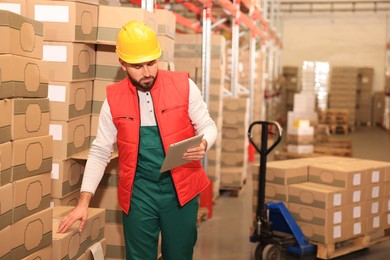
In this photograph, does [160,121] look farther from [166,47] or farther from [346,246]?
[346,246]

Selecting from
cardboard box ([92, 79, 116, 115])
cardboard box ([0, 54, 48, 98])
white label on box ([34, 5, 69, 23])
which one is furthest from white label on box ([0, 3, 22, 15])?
cardboard box ([0, 54, 48, 98])

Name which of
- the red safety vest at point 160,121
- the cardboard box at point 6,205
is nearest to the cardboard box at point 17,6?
the red safety vest at point 160,121

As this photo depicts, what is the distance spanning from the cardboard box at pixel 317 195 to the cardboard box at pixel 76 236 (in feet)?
7.35

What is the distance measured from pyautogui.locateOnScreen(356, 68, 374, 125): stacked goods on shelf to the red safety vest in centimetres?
1971

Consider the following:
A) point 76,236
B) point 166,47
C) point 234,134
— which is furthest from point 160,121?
point 234,134

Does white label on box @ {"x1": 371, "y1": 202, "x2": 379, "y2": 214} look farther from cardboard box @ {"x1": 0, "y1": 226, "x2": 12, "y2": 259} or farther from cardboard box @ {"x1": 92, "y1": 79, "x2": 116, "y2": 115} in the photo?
cardboard box @ {"x1": 0, "y1": 226, "x2": 12, "y2": 259}

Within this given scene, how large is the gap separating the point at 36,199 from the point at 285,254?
3182 millimetres

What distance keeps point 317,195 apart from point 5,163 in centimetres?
340

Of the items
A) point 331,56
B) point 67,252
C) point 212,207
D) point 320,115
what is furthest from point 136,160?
point 331,56

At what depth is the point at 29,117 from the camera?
356 cm

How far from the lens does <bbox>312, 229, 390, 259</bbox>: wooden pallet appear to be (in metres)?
5.95

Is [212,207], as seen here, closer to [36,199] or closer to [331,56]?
[36,199]

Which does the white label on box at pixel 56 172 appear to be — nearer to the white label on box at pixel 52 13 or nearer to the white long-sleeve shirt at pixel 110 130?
the white long-sleeve shirt at pixel 110 130

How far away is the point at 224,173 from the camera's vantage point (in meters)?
9.19
